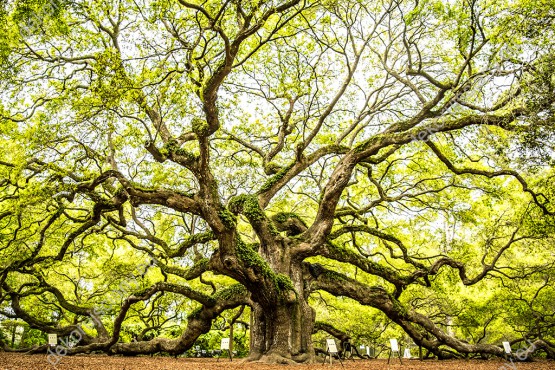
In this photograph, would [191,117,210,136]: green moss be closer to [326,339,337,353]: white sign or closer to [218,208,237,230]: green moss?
[218,208,237,230]: green moss

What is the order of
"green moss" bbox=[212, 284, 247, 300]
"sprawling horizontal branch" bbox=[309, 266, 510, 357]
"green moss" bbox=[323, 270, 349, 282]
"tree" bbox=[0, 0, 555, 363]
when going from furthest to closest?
"green moss" bbox=[323, 270, 349, 282] → "sprawling horizontal branch" bbox=[309, 266, 510, 357] → "green moss" bbox=[212, 284, 247, 300] → "tree" bbox=[0, 0, 555, 363]

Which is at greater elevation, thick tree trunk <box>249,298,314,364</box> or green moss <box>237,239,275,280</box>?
green moss <box>237,239,275,280</box>

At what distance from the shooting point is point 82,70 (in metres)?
10.5

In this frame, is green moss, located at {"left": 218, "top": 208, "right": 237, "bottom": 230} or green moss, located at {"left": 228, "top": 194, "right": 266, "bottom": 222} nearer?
green moss, located at {"left": 218, "top": 208, "right": 237, "bottom": 230}

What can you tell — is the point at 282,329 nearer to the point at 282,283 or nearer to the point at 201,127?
the point at 282,283

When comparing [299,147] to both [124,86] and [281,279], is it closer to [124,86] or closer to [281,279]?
[281,279]

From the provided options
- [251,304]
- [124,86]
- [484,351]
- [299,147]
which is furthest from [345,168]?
[484,351]

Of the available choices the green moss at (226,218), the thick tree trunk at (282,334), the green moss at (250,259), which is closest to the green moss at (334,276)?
the thick tree trunk at (282,334)

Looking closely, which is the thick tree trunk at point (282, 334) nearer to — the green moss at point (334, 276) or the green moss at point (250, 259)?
the green moss at point (250, 259)

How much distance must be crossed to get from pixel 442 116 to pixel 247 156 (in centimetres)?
876

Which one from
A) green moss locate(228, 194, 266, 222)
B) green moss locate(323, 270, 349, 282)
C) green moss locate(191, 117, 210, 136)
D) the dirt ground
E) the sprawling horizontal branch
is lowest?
the dirt ground

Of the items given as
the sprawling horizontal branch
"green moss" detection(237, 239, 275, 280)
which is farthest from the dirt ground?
"green moss" detection(237, 239, 275, 280)

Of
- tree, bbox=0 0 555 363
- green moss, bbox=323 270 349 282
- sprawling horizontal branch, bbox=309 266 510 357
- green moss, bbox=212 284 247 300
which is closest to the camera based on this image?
tree, bbox=0 0 555 363

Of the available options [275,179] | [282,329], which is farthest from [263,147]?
[282,329]
